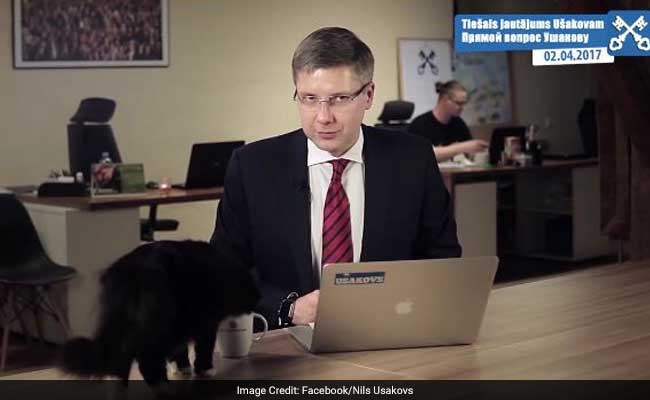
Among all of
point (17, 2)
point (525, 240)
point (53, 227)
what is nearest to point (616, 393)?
point (53, 227)

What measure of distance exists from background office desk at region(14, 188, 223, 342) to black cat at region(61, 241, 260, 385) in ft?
12.5

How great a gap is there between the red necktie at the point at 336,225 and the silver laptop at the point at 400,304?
1.18 feet

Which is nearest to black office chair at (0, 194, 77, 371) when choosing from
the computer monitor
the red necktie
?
the red necktie

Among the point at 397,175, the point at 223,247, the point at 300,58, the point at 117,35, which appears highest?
the point at 117,35

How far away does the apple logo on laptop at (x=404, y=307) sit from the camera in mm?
2127

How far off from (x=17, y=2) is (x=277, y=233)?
565 centimetres

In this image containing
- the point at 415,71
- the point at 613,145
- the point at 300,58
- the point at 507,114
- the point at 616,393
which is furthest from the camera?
the point at 507,114

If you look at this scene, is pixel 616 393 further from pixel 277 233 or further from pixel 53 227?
pixel 53 227

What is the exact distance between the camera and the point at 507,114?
1095 cm

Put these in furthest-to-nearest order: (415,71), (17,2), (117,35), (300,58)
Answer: (415,71)
(117,35)
(17,2)
(300,58)

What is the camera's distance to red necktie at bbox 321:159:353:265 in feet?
8.46

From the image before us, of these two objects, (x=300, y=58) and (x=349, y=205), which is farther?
(x=349, y=205)

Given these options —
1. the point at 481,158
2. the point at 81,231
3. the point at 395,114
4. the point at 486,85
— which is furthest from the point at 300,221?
the point at 486,85

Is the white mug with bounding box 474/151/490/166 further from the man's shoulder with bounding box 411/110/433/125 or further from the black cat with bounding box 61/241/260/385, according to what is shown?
the black cat with bounding box 61/241/260/385
